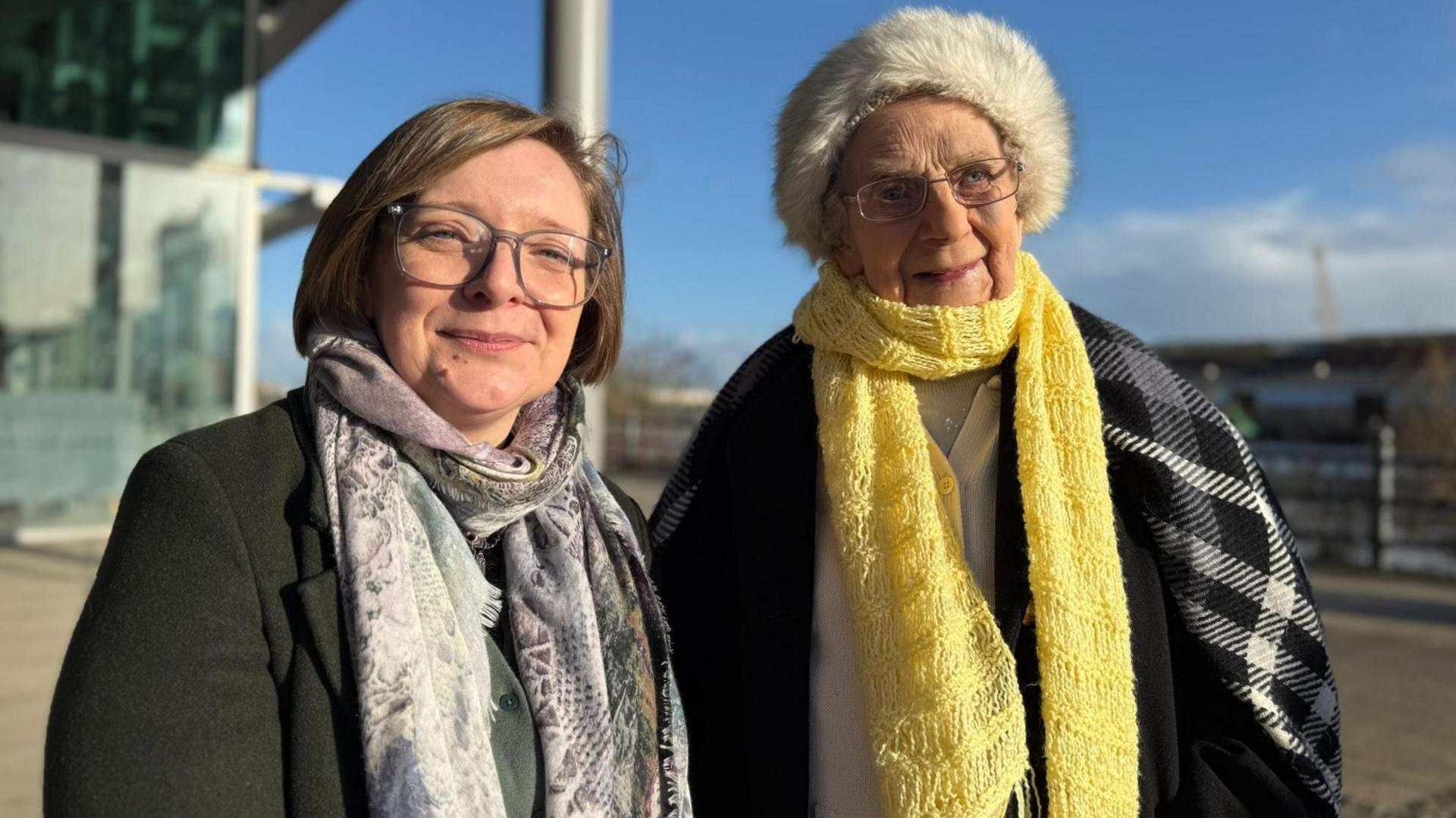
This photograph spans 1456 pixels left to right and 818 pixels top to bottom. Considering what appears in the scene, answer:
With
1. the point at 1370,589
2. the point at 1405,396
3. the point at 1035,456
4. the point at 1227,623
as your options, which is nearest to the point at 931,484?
the point at 1035,456

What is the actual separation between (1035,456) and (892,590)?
333 millimetres

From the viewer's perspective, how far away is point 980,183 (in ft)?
6.61

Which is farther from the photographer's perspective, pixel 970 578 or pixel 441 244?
pixel 970 578

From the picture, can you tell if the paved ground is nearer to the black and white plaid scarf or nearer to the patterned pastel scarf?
the black and white plaid scarf

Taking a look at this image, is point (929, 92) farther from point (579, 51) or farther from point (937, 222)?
point (579, 51)

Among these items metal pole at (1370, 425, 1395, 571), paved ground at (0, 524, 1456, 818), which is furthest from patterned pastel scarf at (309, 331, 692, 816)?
metal pole at (1370, 425, 1395, 571)

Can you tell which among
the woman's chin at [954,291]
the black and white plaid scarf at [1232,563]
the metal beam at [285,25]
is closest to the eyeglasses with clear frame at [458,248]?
the woman's chin at [954,291]

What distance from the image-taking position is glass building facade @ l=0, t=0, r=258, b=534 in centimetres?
904

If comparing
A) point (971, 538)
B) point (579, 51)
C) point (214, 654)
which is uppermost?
point (579, 51)

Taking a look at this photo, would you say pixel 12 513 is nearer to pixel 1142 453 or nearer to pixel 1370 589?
pixel 1142 453

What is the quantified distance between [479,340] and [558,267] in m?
0.20

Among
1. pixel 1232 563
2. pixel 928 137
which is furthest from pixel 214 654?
pixel 1232 563

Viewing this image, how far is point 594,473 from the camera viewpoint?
6.90ft

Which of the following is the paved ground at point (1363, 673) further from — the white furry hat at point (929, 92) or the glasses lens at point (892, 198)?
the glasses lens at point (892, 198)
